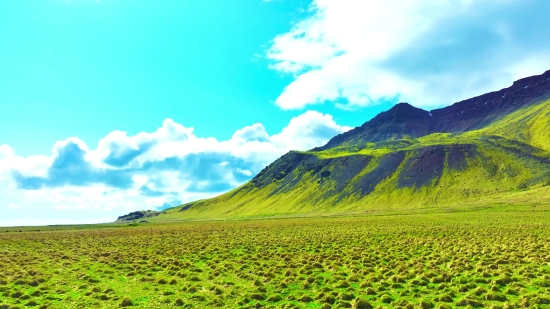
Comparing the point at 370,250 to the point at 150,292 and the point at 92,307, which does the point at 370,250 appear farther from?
the point at 92,307

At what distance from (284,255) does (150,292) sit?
14.8 metres

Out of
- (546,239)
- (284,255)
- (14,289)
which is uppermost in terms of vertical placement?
(14,289)

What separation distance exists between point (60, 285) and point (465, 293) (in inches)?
905

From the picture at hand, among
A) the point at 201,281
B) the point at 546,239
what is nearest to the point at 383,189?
the point at 546,239

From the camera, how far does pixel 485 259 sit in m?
26.2

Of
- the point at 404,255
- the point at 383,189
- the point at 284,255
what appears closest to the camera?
the point at 404,255

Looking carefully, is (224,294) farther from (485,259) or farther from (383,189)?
(383,189)

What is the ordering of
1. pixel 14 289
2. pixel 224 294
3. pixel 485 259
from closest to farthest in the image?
pixel 224 294 < pixel 14 289 < pixel 485 259

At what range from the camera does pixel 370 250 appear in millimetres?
33531

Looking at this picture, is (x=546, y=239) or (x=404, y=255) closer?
(x=404, y=255)

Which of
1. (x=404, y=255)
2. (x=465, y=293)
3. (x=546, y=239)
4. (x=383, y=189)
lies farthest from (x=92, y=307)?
(x=383, y=189)

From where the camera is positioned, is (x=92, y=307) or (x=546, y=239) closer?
(x=92, y=307)

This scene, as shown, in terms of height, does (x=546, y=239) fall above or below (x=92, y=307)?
below

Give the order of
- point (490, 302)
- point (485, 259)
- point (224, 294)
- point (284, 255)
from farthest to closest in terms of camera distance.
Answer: point (284, 255), point (485, 259), point (224, 294), point (490, 302)
